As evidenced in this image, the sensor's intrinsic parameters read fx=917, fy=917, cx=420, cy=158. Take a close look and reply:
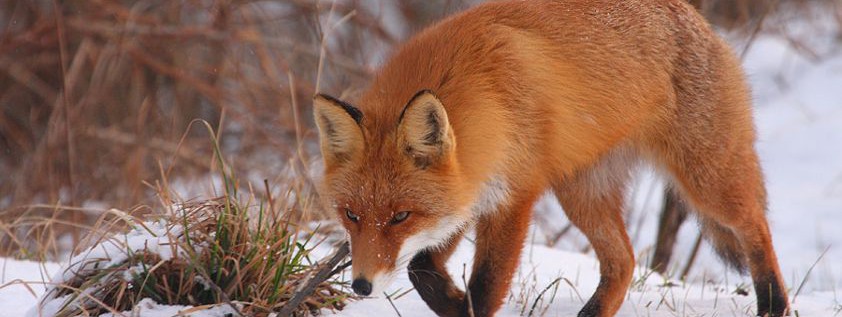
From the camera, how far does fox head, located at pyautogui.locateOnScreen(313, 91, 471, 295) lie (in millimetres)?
3154

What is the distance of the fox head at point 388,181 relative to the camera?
10.3ft

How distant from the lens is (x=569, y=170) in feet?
12.6

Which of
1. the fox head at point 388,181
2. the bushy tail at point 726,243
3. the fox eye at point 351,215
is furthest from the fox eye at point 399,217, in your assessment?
the bushy tail at point 726,243

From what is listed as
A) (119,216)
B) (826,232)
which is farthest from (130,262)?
(826,232)

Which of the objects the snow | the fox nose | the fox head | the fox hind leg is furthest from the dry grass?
the fox nose

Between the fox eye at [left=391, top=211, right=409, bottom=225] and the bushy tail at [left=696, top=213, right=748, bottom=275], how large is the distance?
6.42 feet

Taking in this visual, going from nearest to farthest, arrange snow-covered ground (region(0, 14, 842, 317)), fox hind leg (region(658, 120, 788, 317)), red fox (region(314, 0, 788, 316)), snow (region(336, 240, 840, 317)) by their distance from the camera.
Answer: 1. red fox (region(314, 0, 788, 316))
2. snow (region(336, 240, 840, 317))
3. snow-covered ground (region(0, 14, 842, 317))
4. fox hind leg (region(658, 120, 788, 317))

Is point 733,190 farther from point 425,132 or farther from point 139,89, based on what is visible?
point 139,89

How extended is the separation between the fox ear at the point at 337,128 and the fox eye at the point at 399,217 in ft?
0.94

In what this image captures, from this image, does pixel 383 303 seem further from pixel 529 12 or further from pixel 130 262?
pixel 529 12

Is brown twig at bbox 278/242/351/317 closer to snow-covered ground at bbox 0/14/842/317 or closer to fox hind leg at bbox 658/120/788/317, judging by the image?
snow-covered ground at bbox 0/14/842/317

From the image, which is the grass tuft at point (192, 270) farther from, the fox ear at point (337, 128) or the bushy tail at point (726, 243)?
the bushy tail at point (726, 243)

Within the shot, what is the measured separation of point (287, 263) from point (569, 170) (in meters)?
1.25

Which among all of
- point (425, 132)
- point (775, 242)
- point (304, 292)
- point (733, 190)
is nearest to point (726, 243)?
point (733, 190)
